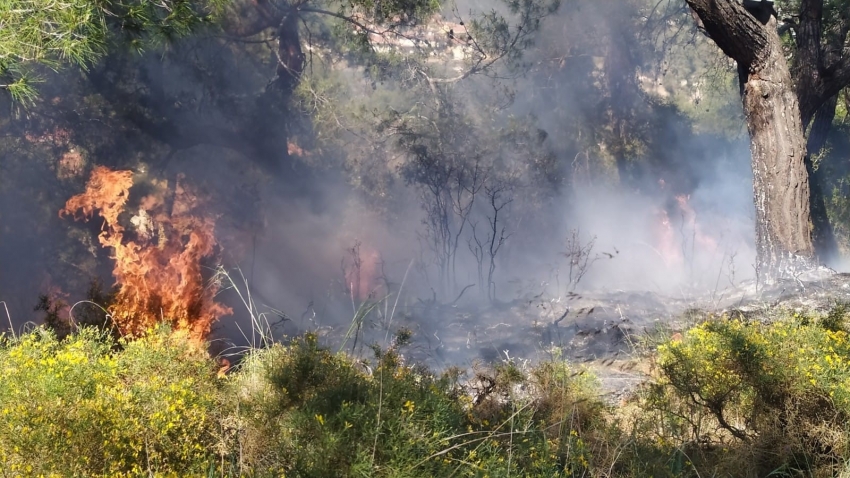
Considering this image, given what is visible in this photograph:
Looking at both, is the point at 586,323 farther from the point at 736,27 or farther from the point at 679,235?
the point at 679,235

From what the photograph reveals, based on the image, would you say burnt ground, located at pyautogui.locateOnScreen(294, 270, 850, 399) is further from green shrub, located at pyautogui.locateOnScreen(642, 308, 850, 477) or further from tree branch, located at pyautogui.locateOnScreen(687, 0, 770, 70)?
tree branch, located at pyautogui.locateOnScreen(687, 0, 770, 70)

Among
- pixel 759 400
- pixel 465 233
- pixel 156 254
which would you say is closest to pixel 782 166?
pixel 759 400

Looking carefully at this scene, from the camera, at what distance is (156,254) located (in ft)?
25.2

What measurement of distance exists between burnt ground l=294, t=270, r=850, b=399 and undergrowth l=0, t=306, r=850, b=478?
4.02ft

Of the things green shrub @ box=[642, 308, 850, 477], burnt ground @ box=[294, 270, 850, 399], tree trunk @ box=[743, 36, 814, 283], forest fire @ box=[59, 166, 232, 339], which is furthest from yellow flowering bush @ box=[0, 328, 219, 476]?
tree trunk @ box=[743, 36, 814, 283]

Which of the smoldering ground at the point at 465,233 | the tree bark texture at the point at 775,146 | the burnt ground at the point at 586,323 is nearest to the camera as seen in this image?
the burnt ground at the point at 586,323

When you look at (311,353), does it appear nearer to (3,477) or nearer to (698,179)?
(3,477)

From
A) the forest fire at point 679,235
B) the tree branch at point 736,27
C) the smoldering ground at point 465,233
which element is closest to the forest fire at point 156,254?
the smoldering ground at point 465,233

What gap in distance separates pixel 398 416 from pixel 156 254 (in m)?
5.93

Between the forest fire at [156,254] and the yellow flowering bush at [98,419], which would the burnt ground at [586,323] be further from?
the yellow flowering bush at [98,419]

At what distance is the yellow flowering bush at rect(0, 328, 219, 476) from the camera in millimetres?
2256

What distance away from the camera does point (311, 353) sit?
3.08 m

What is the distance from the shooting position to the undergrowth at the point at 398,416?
7.66 ft

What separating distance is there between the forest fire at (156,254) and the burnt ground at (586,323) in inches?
61.4
